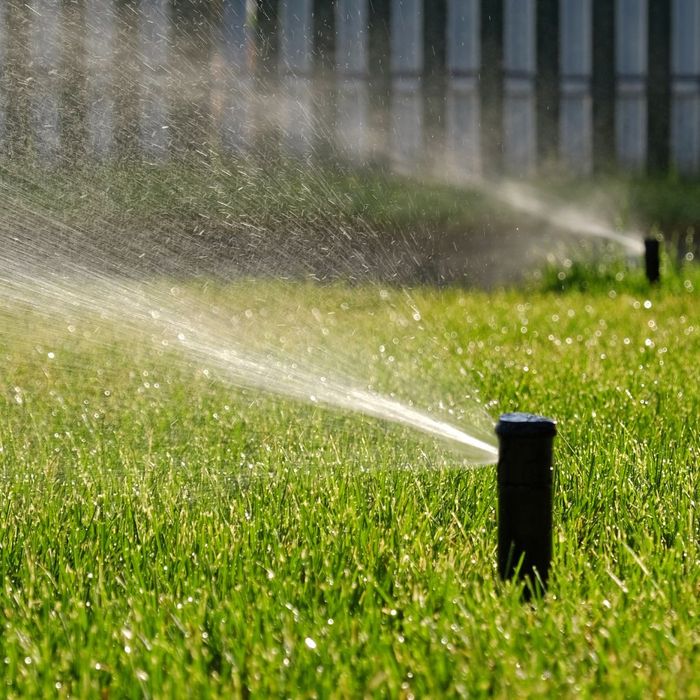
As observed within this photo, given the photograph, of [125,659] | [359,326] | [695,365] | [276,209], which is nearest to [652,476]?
[125,659]

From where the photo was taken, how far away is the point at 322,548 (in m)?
2.01

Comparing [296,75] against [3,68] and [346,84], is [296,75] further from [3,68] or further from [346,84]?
[3,68]

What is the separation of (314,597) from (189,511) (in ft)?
1.71

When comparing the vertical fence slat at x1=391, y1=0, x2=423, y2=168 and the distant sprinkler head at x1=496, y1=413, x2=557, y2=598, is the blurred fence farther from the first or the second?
the distant sprinkler head at x1=496, y1=413, x2=557, y2=598

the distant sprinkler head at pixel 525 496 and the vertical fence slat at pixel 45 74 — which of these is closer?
the distant sprinkler head at pixel 525 496

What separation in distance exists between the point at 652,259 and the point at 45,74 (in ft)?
16.5

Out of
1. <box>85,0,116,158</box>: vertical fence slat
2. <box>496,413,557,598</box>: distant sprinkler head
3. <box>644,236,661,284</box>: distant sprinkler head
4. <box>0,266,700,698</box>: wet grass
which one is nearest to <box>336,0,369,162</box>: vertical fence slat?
<box>85,0,116,158</box>: vertical fence slat

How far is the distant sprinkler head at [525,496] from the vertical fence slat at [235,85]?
23.3ft

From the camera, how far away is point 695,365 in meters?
3.95

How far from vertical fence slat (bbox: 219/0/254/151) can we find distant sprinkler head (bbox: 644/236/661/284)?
3484 mm

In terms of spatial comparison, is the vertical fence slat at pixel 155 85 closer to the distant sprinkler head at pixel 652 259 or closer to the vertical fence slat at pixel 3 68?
the vertical fence slat at pixel 3 68

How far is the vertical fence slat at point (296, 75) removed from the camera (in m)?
9.66

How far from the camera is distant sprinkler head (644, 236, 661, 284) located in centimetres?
661

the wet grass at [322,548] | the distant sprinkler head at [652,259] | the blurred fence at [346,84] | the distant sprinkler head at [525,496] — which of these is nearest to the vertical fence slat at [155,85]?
the blurred fence at [346,84]
